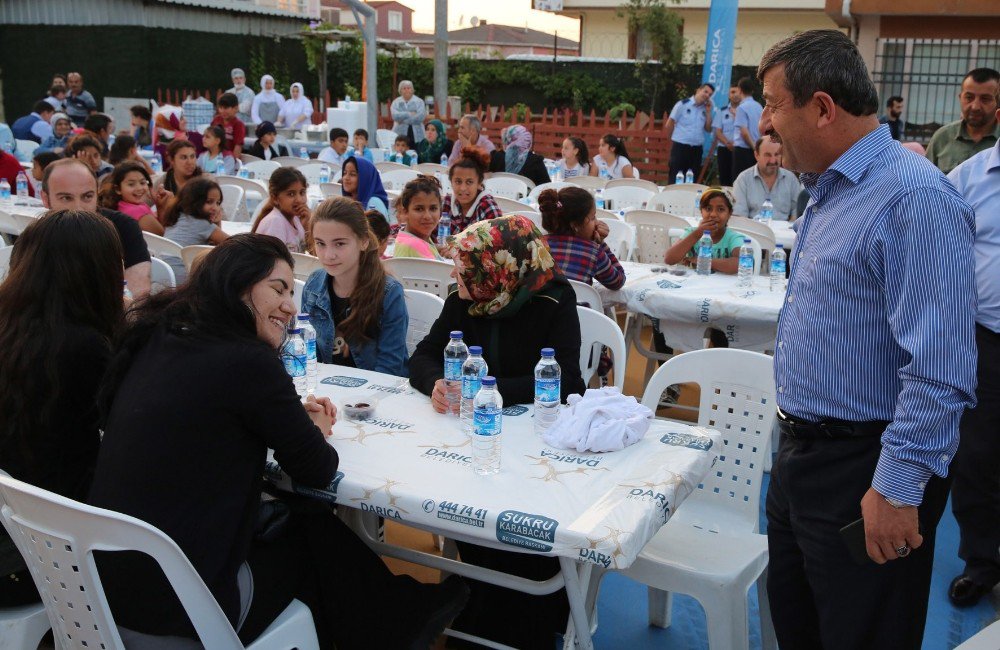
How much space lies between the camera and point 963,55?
13836 mm

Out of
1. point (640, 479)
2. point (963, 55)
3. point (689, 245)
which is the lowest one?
point (640, 479)

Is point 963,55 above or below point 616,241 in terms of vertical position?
above

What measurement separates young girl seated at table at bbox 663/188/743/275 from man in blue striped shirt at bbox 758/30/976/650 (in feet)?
10.6

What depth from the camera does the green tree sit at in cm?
1984

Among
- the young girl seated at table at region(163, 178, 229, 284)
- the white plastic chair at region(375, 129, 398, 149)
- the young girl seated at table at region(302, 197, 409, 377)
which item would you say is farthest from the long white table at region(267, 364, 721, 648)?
the white plastic chair at region(375, 129, 398, 149)

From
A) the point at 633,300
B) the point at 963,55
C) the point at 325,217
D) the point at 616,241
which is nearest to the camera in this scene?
the point at 325,217

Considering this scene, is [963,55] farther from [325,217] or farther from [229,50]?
[229,50]

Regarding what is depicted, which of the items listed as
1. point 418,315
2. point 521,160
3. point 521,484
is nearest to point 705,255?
point 418,315

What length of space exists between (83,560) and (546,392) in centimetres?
139

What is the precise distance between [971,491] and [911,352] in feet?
6.46

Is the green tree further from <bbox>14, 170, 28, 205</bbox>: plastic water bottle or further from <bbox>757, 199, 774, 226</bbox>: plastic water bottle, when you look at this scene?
<bbox>14, 170, 28, 205</bbox>: plastic water bottle

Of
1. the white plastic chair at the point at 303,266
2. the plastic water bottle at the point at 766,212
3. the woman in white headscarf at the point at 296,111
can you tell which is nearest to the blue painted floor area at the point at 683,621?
the white plastic chair at the point at 303,266

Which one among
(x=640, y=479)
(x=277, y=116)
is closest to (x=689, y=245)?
(x=640, y=479)

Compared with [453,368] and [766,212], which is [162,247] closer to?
[453,368]
